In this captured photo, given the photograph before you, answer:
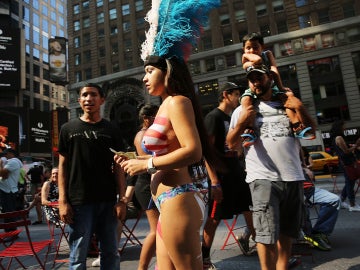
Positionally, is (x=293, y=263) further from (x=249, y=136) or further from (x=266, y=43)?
(x=266, y=43)

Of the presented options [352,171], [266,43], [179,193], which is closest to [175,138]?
[179,193]

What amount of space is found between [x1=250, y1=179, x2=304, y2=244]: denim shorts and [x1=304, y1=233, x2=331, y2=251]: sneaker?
1.96 metres

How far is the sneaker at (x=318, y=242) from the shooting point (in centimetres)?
434

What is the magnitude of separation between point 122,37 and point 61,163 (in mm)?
45509

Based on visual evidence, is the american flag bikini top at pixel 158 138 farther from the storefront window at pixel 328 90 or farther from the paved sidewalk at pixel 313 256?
the storefront window at pixel 328 90

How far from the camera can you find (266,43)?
1367 inches

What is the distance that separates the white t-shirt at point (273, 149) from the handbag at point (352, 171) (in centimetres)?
546

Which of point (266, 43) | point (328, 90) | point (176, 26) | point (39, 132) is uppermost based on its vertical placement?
point (266, 43)

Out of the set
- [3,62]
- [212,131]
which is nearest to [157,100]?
[3,62]

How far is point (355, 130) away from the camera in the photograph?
1194 inches

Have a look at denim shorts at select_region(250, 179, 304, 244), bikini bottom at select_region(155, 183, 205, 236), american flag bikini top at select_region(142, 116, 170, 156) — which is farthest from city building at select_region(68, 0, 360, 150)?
bikini bottom at select_region(155, 183, 205, 236)

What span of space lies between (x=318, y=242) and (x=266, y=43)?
33.4m

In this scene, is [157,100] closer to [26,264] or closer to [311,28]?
[311,28]

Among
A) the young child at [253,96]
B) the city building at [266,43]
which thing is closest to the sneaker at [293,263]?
the young child at [253,96]
